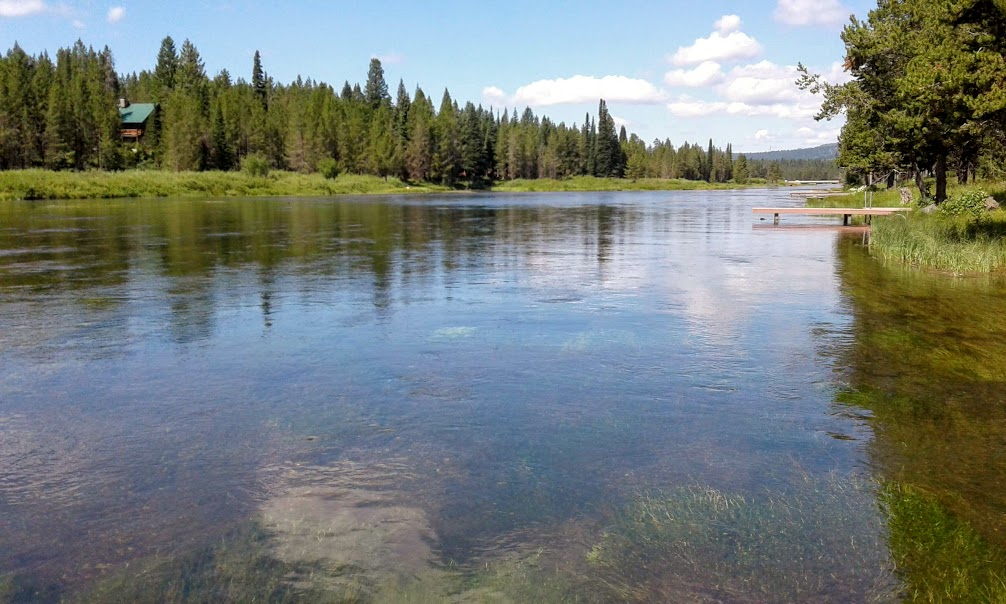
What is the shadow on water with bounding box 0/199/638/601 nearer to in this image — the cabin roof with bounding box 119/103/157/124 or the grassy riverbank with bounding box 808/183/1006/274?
the grassy riverbank with bounding box 808/183/1006/274

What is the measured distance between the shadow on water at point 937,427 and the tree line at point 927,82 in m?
6.04

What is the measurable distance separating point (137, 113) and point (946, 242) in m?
144

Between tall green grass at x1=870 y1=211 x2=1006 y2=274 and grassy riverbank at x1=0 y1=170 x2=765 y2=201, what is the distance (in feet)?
269

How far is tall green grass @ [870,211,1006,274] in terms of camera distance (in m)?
23.1

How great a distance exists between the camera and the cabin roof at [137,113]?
13462 cm

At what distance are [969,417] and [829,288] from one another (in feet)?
37.9

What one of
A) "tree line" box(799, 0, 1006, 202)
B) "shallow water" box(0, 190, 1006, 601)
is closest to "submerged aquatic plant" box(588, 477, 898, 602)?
"shallow water" box(0, 190, 1006, 601)

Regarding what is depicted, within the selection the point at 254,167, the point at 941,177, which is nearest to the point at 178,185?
the point at 254,167

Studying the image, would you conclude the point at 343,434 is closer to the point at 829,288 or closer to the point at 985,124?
the point at 829,288

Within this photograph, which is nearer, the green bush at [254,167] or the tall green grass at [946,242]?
the tall green grass at [946,242]

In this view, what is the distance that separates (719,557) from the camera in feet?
20.5

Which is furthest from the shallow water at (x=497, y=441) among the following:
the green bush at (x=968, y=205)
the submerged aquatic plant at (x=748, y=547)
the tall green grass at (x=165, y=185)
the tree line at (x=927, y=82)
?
the tall green grass at (x=165, y=185)

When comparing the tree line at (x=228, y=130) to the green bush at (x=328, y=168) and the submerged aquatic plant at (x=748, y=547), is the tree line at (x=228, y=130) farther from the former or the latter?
the submerged aquatic plant at (x=748, y=547)

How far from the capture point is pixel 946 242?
2578 centimetres
